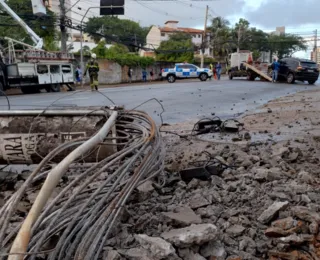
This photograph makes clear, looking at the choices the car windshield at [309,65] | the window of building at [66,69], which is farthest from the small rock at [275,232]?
the car windshield at [309,65]

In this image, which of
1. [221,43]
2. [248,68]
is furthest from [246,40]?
[248,68]

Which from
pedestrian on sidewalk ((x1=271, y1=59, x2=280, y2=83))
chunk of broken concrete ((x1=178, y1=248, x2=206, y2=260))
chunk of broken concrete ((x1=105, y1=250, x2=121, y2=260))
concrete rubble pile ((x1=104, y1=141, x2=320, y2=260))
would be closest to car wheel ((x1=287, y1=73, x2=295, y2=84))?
pedestrian on sidewalk ((x1=271, y1=59, x2=280, y2=83))

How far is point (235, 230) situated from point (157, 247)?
726 mm

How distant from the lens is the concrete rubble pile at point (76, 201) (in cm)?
175

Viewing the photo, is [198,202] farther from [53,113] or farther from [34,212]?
[34,212]

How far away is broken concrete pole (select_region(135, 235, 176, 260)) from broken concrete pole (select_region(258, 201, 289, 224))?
0.94 metres

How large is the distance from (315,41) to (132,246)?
77793mm

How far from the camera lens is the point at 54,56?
76.0ft

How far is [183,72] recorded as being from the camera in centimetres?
3300

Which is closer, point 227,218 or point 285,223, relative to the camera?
point 285,223

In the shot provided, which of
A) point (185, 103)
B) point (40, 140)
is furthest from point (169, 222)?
point (185, 103)

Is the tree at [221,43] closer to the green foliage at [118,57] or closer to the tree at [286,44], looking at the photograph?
the tree at [286,44]

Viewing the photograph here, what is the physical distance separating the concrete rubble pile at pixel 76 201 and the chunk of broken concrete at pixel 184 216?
37cm

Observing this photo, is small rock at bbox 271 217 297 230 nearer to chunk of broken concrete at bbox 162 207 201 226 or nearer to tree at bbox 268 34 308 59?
chunk of broken concrete at bbox 162 207 201 226
